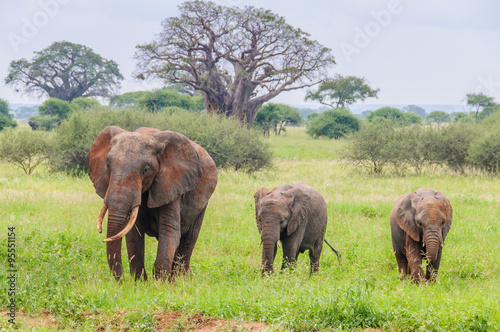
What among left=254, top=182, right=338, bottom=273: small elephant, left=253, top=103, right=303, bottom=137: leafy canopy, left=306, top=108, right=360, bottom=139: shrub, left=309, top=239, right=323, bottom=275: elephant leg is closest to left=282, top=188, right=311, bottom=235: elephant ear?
left=254, top=182, right=338, bottom=273: small elephant

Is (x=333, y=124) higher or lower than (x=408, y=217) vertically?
higher

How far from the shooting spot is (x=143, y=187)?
6117 millimetres

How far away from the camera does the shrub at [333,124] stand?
174 feet

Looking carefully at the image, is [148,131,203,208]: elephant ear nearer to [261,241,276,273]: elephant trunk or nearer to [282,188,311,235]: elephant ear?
[261,241,276,273]: elephant trunk

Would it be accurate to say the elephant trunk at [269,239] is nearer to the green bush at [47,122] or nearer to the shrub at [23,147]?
the shrub at [23,147]

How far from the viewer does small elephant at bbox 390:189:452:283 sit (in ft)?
24.3

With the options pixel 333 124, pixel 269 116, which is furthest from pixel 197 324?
pixel 269 116

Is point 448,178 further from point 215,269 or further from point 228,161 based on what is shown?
point 215,269

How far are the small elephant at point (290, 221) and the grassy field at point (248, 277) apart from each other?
35 cm

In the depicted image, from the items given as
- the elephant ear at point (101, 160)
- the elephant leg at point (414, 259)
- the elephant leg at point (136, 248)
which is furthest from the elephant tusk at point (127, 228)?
the elephant leg at point (414, 259)

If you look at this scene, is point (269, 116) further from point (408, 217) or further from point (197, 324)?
point (197, 324)

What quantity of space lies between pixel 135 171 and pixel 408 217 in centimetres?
418

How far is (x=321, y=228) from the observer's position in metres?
8.62

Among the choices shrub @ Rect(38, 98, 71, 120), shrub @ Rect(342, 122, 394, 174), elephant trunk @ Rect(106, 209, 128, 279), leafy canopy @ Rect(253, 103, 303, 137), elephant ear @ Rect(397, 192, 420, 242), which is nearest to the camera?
elephant trunk @ Rect(106, 209, 128, 279)
